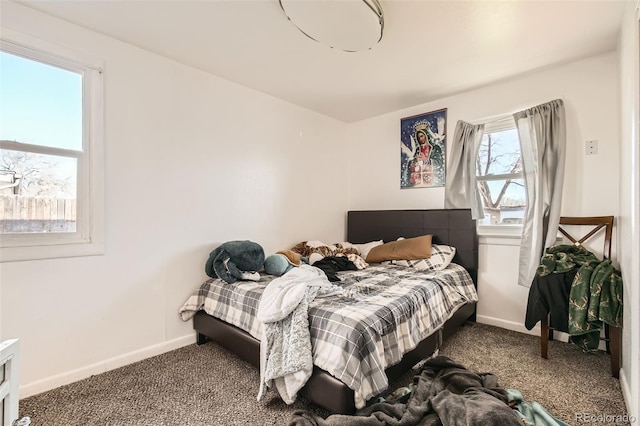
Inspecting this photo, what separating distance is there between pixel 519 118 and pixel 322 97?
2.02 meters

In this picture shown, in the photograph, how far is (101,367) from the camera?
209 cm

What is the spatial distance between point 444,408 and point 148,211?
7.99ft

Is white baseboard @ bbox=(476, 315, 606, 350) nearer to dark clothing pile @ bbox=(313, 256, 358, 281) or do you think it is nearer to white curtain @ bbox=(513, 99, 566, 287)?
white curtain @ bbox=(513, 99, 566, 287)

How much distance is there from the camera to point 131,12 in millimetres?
1925

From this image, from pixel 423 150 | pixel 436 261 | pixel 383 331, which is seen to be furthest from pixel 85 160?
pixel 423 150

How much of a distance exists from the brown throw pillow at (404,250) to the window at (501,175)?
0.68 meters

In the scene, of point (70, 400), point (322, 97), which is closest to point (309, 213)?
point (322, 97)

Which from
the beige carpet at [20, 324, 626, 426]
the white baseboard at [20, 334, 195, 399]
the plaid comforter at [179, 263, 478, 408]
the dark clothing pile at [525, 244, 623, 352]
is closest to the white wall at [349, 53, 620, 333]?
the plaid comforter at [179, 263, 478, 408]

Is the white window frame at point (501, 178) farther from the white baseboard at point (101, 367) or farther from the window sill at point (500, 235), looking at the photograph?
the white baseboard at point (101, 367)

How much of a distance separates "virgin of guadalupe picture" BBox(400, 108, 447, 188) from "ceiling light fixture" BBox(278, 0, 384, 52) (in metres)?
1.58

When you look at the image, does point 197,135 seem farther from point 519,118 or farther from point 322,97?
point 519,118

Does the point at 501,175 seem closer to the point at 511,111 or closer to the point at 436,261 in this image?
the point at 511,111

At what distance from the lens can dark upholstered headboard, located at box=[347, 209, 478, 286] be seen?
301cm

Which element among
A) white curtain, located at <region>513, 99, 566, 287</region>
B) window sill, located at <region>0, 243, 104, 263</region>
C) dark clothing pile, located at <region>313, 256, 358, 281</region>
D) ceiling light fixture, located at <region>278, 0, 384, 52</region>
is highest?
ceiling light fixture, located at <region>278, 0, 384, 52</region>
